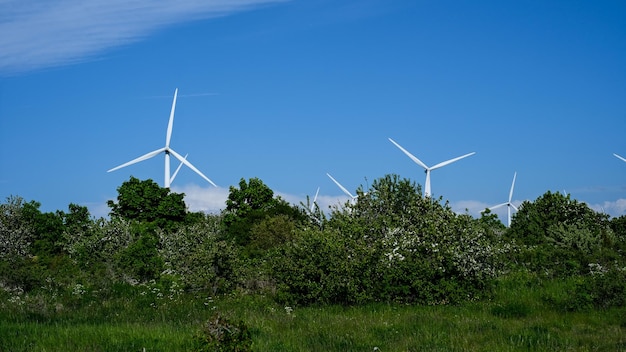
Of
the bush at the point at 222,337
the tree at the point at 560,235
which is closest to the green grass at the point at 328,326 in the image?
the bush at the point at 222,337

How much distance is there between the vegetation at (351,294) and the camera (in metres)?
14.8

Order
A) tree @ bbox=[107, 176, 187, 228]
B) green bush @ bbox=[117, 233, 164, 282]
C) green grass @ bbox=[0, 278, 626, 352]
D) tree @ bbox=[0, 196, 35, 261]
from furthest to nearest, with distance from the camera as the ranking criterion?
tree @ bbox=[107, 176, 187, 228]
tree @ bbox=[0, 196, 35, 261]
green bush @ bbox=[117, 233, 164, 282]
green grass @ bbox=[0, 278, 626, 352]

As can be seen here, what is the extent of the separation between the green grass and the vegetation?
0.05 m

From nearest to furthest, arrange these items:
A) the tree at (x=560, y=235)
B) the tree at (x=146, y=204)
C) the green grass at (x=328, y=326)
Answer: the green grass at (x=328, y=326) < the tree at (x=560, y=235) < the tree at (x=146, y=204)

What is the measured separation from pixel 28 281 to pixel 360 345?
17.2m

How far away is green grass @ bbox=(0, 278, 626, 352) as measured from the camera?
46.9 ft

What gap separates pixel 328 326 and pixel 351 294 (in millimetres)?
4845

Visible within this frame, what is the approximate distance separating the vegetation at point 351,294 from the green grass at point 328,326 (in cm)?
5

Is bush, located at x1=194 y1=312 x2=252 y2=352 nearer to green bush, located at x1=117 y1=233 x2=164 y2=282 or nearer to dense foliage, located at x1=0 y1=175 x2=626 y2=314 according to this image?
dense foliage, located at x1=0 y1=175 x2=626 y2=314

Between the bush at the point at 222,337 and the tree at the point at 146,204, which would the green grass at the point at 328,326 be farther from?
the tree at the point at 146,204

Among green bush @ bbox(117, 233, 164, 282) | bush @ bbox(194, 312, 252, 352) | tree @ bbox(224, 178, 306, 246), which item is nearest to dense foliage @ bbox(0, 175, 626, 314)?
green bush @ bbox(117, 233, 164, 282)

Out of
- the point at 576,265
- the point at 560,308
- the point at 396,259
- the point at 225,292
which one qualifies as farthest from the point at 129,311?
the point at 576,265

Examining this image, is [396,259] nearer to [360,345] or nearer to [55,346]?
[360,345]

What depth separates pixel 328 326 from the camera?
1636 cm
